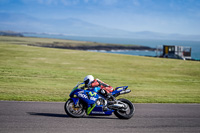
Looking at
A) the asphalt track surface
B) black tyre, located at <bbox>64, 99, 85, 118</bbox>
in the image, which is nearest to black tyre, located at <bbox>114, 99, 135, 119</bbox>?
the asphalt track surface

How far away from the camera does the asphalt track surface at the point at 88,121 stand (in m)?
7.63

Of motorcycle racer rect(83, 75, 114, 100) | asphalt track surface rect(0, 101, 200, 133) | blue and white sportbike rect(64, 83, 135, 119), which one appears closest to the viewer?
asphalt track surface rect(0, 101, 200, 133)

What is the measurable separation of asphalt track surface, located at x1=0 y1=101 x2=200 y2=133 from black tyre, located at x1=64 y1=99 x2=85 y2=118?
0.21 m

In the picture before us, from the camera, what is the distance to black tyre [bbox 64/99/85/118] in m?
9.08

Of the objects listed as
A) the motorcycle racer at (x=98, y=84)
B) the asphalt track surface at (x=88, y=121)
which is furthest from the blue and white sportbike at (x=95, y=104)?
the asphalt track surface at (x=88, y=121)

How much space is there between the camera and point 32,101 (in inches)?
474

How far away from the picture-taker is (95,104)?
9023 millimetres

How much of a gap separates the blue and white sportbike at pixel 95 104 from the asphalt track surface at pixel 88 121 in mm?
250

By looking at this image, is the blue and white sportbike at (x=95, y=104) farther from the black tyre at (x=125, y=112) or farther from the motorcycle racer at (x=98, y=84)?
the motorcycle racer at (x=98, y=84)

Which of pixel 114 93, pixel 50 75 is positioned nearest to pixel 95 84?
pixel 114 93

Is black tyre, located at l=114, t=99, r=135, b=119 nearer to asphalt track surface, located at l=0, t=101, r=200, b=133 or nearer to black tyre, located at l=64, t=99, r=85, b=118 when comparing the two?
asphalt track surface, located at l=0, t=101, r=200, b=133

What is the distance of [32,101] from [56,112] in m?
2.66

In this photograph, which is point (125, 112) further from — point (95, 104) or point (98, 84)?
point (98, 84)

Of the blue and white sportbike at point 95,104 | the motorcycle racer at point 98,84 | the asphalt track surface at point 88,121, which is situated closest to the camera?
the asphalt track surface at point 88,121
